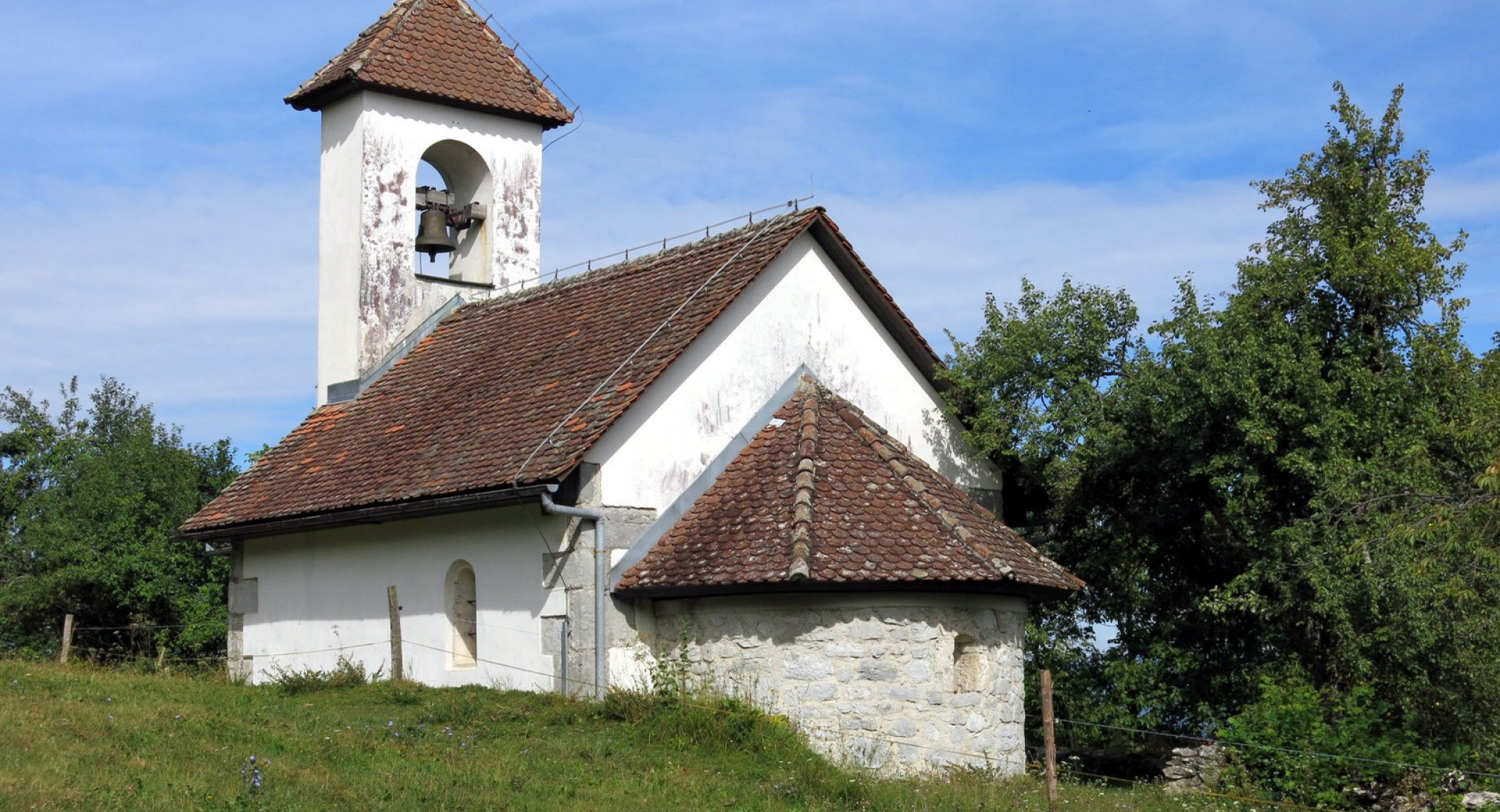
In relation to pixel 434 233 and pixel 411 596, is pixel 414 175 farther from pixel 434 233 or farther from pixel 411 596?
pixel 411 596

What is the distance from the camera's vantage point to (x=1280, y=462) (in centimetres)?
1652

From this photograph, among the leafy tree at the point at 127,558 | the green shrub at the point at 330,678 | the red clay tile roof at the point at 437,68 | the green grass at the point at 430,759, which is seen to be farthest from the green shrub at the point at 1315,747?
the leafy tree at the point at 127,558

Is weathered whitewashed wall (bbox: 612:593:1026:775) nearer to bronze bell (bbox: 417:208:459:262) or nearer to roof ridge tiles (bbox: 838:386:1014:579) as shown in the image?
roof ridge tiles (bbox: 838:386:1014:579)

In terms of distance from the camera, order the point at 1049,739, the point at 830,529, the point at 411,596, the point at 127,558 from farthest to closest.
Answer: the point at 127,558 → the point at 411,596 → the point at 830,529 → the point at 1049,739

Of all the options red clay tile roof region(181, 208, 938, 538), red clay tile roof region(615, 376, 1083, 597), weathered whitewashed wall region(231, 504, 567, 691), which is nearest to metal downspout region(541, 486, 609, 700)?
red clay tile roof region(615, 376, 1083, 597)

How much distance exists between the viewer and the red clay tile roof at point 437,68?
22219 mm

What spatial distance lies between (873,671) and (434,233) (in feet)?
35.4

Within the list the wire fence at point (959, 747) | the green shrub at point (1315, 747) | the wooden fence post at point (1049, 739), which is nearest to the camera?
the wooden fence post at point (1049, 739)

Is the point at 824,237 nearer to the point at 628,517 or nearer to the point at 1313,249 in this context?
the point at 628,517

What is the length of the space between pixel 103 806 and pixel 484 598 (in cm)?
688

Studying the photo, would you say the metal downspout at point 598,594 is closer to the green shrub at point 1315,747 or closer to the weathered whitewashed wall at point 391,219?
the green shrub at point 1315,747

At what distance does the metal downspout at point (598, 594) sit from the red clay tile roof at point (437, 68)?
28.8 ft

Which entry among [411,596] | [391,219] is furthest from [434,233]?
[411,596]

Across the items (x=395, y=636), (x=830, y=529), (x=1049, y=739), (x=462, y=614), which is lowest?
(x=1049, y=739)
